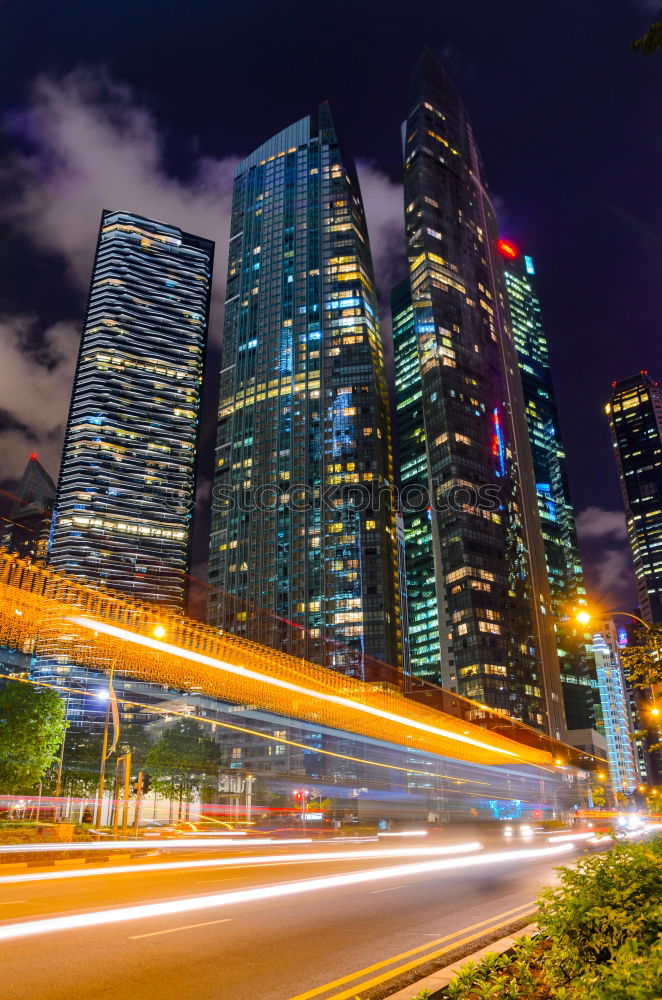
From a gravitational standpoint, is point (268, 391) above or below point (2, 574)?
above

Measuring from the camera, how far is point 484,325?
195 meters

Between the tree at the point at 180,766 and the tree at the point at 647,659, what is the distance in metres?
73.1

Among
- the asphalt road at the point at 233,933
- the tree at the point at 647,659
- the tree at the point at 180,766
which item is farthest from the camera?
the tree at the point at 180,766

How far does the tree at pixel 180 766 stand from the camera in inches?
3142

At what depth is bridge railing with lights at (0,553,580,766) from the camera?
89.4 ft

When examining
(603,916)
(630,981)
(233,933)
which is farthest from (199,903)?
(630,981)

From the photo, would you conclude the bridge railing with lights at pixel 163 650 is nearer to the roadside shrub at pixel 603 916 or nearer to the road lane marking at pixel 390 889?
the road lane marking at pixel 390 889

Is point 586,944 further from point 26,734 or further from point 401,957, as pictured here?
point 26,734

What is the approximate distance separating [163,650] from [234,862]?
11.2 metres

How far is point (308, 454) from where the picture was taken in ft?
562

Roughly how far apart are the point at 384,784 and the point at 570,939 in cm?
7882

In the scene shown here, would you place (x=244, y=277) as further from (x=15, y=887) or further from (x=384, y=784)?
(x=15, y=887)

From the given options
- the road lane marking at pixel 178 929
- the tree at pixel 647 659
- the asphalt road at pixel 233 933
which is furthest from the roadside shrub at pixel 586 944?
the road lane marking at pixel 178 929

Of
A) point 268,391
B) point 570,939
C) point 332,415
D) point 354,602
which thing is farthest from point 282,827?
point 268,391
